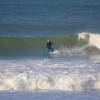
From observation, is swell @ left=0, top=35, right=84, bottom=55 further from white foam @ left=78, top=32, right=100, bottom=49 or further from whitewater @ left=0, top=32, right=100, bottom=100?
whitewater @ left=0, top=32, right=100, bottom=100

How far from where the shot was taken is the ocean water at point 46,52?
12.2 metres

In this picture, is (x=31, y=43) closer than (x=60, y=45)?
No

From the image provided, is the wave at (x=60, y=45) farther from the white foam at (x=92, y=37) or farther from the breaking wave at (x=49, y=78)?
the breaking wave at (x=49, y=78)

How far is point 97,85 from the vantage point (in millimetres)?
12344

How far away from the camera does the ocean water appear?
12219mm

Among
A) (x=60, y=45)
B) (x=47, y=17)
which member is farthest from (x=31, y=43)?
(x=47, y=17)

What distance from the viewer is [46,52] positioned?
20469 millimetres

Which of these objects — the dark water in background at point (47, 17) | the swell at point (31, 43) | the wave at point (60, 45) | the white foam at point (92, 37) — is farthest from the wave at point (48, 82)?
the dark water in background at point (47, 17)

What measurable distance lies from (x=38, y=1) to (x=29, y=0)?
5.06 ft

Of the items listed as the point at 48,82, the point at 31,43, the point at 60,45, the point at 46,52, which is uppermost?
the point at 31,43

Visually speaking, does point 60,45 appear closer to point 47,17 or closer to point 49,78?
point 47,17

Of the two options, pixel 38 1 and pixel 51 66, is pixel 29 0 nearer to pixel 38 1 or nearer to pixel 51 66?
pixel 38 1

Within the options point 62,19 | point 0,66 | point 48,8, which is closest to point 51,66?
point 0,66

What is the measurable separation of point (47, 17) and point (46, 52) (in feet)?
42.8
